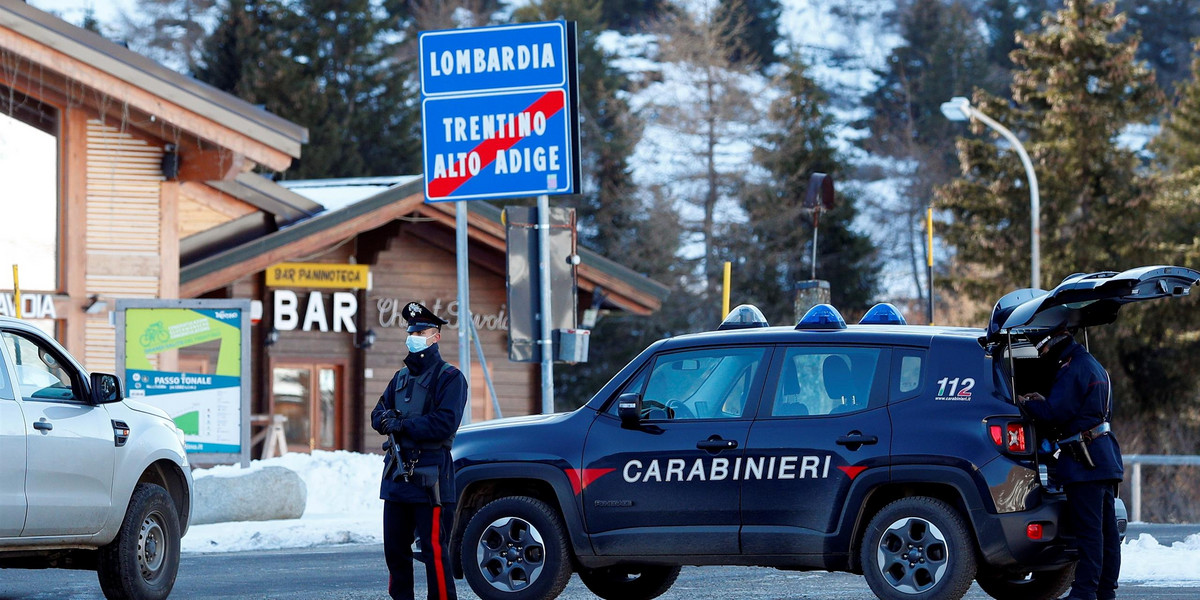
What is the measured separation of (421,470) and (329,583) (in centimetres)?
341

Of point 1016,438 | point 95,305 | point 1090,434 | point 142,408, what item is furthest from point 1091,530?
point 95,305

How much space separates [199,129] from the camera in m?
20.2

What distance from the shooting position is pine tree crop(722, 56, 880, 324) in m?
48.3

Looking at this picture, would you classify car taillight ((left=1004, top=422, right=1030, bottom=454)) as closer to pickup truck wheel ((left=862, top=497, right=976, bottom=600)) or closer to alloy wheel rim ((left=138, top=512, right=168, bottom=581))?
pickup truck wheel ((left=862, top=497, right=976, bottom=600))

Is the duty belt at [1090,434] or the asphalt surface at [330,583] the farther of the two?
the asphalt surface at [330,583]

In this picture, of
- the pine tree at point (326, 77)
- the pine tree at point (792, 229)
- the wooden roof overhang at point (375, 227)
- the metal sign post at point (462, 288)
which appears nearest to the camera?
the metal sign post at point (462, 288)

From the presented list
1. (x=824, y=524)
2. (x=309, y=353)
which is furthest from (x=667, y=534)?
(x=309, y=353)

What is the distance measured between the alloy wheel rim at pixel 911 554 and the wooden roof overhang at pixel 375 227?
15.2m

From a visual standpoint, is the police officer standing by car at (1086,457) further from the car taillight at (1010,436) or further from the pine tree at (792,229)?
the pine tree at (792,229)

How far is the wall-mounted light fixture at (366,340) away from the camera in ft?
87.1

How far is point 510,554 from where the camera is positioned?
972 centimetres

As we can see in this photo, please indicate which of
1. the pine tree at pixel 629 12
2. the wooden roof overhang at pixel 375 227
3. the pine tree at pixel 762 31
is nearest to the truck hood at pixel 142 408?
the wooden roof overhang at pixel 375 227

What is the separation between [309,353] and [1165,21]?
6181 cm

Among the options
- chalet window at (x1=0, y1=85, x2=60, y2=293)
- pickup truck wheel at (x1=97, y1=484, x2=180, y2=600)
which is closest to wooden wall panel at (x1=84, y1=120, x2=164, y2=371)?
chalet window at (x1=0, y1=85, x2=60, y2=293)
